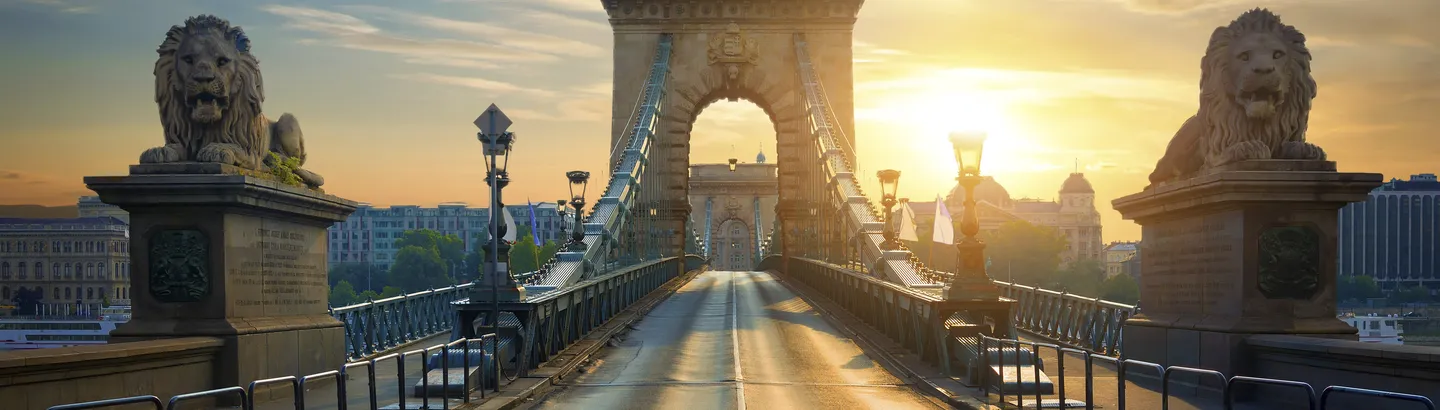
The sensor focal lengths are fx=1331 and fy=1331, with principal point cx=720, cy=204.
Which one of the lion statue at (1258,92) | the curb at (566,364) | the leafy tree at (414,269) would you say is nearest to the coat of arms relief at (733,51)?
the curb at (566,364)

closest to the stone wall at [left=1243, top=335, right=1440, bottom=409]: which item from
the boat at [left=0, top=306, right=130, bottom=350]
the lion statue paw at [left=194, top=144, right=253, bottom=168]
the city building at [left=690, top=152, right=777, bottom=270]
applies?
the lion statue paw at [left=194, top=144, right=253, bottom=168]

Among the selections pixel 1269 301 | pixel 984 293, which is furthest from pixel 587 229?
pixel 1269 301

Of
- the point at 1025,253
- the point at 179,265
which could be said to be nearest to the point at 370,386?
the point at 179,265

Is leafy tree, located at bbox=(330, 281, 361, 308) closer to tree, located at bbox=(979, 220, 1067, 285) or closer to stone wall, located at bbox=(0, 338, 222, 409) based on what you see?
tree, located at bbox=(979, 220, 1067, 285)

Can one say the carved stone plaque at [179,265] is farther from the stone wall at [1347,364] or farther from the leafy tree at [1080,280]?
the leafy tree at [1080,280]

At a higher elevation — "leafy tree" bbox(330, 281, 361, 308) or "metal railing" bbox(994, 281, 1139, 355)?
"metal railing" bbox(994, 281, 1139, 355)

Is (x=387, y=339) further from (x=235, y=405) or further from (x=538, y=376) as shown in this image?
(x=235, y=405)
